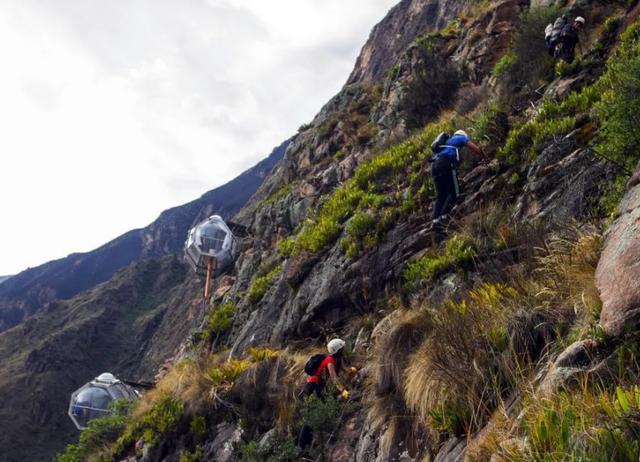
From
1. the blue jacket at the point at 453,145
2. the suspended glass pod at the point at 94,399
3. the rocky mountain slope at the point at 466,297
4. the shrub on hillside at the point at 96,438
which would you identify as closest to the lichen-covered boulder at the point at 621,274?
the rocky mountain slope at the point at 466,297

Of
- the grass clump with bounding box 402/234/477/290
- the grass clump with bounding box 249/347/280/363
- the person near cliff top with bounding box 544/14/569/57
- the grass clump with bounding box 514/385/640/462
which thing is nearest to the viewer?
the grass clump with bounding box 514/385/640/462

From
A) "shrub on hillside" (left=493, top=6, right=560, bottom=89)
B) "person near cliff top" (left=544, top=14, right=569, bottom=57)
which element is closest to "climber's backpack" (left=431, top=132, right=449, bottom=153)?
"shrub on hillside" (left=493, top=6, right=560, bottom=89)

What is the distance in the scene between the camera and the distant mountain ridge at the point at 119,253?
115062 millimetres

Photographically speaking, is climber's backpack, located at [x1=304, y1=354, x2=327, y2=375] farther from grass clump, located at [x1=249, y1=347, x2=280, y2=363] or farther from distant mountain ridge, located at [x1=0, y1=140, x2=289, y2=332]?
distant mountain ridge, located at [x1=0, y1=140, x2=289, y2=332]

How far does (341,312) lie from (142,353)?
5824 cm

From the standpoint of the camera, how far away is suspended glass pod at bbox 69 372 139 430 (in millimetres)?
23891

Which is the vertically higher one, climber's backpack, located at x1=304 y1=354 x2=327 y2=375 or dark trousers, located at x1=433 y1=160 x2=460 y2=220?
dark trousers, located at x1=433 y1=160 x2=460 y2=220

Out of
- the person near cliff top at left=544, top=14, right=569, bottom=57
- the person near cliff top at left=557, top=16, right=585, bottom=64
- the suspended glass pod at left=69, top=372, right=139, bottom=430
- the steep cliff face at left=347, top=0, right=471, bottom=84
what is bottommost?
the suspended glass pod at left=69, top=372, right=139, bottom=430

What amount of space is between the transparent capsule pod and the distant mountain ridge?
91899 mm

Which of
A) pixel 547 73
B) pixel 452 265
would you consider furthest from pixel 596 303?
pixel 547 73

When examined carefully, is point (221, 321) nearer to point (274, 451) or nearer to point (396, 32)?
point (274, 451)

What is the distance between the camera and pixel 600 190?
602 centimetres

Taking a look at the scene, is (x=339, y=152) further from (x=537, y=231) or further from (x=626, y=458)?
(x=626, y=458)

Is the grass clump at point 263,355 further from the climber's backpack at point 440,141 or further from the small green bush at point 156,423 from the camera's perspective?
the climber's backpack at point 440,141
